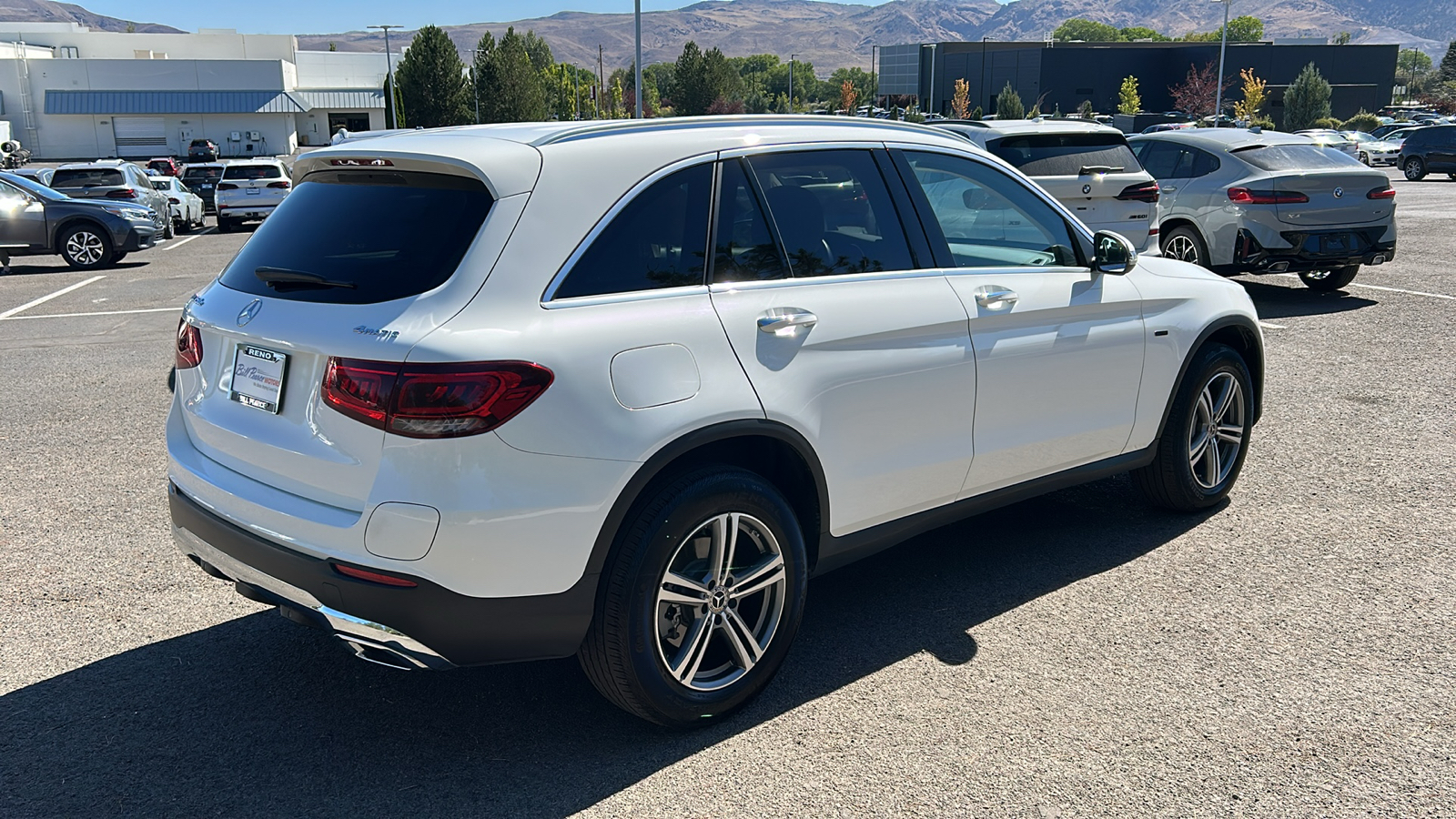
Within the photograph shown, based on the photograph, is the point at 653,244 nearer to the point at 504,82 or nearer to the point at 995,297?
the point at 995,297

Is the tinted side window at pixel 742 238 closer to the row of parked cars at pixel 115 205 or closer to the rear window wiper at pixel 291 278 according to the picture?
the rear window wiper at pixel 291 278

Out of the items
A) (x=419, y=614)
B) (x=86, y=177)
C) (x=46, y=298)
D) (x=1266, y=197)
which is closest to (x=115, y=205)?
(x=46, y=298)

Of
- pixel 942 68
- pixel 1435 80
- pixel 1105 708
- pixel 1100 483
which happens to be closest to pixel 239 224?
pixel 1100 483

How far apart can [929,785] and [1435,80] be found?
156987 mm

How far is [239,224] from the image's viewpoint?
1082 inches

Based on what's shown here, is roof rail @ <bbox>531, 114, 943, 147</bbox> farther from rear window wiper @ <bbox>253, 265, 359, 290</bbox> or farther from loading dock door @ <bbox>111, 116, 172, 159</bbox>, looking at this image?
loading dock door @ <bbox>111, 116, 172, 159</bbox>

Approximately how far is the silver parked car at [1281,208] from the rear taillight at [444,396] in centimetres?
1026

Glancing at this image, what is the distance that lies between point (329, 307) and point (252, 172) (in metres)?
26.9

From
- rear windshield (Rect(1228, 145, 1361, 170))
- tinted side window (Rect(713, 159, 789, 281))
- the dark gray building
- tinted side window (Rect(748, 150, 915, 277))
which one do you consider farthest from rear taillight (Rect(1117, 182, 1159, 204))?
the dark gray building

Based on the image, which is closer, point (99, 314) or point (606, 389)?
point (606, 389)

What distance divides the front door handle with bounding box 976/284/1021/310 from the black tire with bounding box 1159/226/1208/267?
8504 millimetres

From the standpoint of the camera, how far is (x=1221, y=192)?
1173 centimetres

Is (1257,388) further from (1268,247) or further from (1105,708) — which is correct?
(1268,247)

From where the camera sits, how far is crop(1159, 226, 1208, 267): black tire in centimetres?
1202
